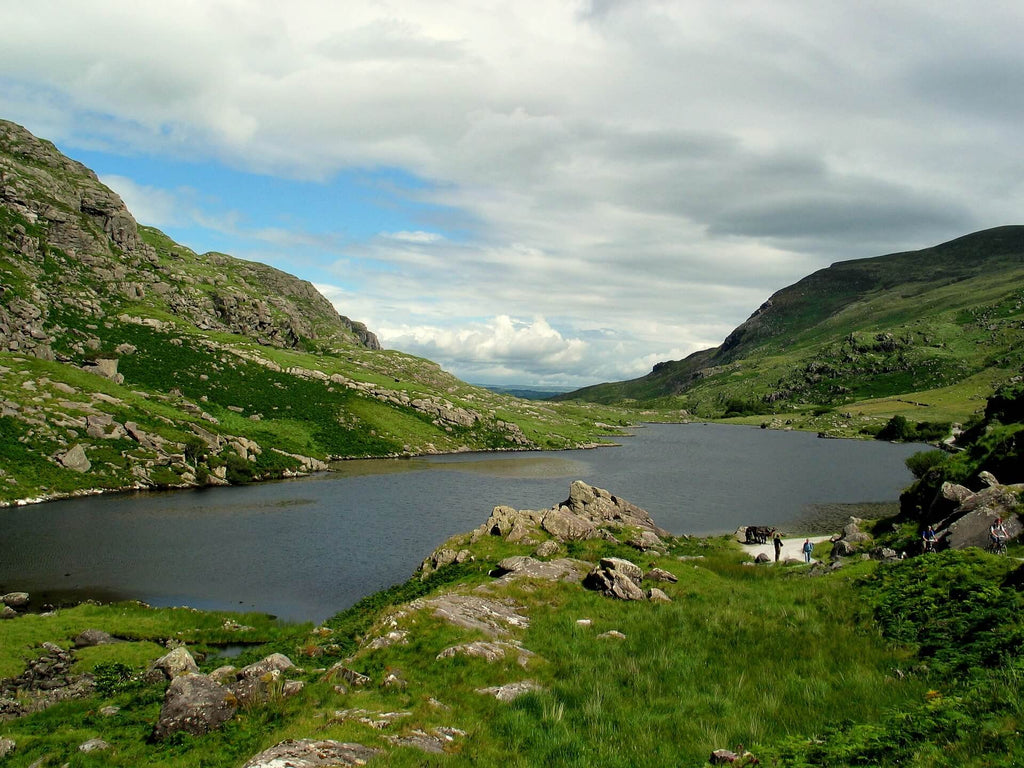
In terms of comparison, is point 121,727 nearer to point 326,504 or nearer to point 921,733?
point 921,733

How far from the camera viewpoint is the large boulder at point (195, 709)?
658 inches

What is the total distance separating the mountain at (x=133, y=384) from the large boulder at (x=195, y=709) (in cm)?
8075

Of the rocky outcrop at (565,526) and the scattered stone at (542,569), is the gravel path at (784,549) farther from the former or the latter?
the scattered stone at (542,569)

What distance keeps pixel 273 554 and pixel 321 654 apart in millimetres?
39796

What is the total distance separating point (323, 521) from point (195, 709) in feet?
202

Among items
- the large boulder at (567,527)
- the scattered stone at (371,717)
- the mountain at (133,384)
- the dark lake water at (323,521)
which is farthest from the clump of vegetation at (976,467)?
the mountain at (133,384)

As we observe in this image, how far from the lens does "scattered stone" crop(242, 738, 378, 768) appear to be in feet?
39.5

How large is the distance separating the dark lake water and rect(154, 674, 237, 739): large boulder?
27800 millimetres

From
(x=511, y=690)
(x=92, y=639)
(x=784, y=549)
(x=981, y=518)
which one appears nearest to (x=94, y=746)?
(x=511, y=690)

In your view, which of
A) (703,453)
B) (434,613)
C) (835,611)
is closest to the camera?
(835,611)

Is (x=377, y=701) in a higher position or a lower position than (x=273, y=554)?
higher

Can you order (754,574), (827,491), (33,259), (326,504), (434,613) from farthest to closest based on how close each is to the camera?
(33,259) → (827,491) → (326,504) → (754,574) → (434,613)

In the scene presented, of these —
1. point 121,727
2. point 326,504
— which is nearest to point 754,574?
point 121,727

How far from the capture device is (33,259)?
140m
